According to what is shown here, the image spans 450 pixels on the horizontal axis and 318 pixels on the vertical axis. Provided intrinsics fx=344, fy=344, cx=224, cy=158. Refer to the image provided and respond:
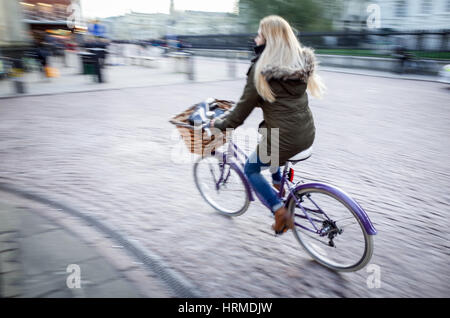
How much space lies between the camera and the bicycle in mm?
2686

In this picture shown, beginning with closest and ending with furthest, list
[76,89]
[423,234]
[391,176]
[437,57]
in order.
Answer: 1. [423,234]
2. [391,176]
3. [76,89]
4. [437,57]

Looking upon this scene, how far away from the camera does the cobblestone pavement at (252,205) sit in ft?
9.32

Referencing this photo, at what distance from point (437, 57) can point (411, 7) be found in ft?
77.0

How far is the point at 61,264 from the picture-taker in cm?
281

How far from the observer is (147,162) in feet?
17.7

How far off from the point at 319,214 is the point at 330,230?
0.51ft

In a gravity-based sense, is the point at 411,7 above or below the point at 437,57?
above

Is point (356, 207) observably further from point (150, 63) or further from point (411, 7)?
point (411, 7)

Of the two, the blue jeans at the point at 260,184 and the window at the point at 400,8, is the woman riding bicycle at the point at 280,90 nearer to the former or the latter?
the blue jeans at the point at 260,184

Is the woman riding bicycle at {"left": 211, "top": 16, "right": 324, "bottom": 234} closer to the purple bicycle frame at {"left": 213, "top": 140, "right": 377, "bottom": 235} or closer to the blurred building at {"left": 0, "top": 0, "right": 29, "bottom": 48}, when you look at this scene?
the purple bicycle frame at {"left": 213, "top": 140, "right": 377, "bottom": 235}

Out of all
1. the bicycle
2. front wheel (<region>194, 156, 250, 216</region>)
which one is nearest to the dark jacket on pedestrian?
the bicycle

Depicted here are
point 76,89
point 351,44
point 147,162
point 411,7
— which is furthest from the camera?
point 411,7

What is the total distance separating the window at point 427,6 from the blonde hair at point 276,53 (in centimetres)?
3816
